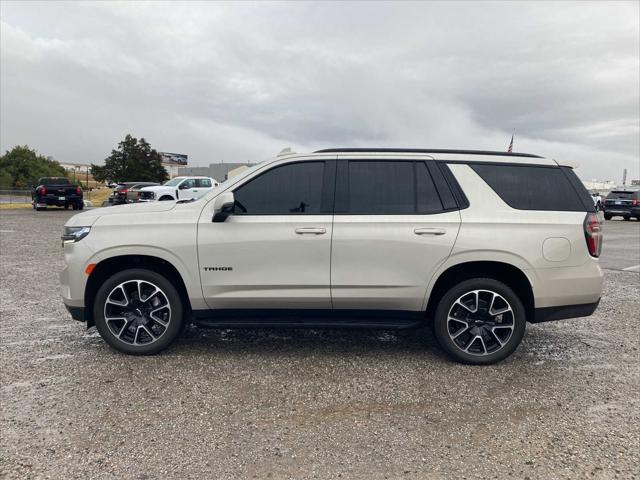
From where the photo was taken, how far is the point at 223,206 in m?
3.73

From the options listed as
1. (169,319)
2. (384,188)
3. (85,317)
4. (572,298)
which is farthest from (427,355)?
(85,317)

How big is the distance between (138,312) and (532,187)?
3.64 meters

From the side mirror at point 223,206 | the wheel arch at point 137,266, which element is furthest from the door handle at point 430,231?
the wheel arch at point 137,266

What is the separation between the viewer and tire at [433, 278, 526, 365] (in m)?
3.85

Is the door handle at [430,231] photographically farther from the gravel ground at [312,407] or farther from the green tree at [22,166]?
the green tree at [22,166]

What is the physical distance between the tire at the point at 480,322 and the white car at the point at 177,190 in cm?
1919

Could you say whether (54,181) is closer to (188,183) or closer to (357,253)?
(188,183)

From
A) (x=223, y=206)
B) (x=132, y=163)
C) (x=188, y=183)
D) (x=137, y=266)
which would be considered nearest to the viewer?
(x=223, y=206)

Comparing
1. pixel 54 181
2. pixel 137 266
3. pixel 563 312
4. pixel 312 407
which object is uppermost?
pixel 54 181

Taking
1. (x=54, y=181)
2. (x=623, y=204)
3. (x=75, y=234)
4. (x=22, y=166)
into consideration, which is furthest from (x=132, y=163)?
(x=75, y=234)

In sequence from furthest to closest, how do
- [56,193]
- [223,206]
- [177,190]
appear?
1. [56,193]
2. [177,190]
3. [223,206]

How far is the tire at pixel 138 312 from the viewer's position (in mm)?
3916

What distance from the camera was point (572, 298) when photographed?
387 centimetres

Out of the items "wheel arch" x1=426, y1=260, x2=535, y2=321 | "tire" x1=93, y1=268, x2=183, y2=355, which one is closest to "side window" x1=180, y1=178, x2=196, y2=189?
"tire" x1=93, y1=268, x2=183, y2=355
